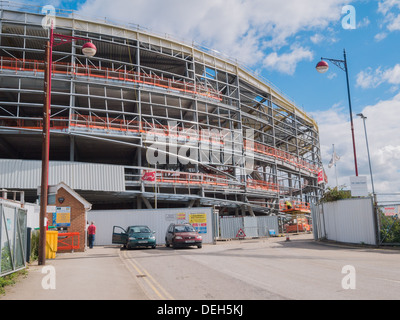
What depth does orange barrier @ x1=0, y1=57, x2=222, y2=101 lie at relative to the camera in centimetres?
3603

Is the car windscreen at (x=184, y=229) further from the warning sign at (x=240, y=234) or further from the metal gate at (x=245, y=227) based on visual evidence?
the warning sign at (x=240, y=234)

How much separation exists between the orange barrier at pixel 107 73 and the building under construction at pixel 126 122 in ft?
0.44

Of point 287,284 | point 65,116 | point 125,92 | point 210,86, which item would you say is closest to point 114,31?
point 125,92

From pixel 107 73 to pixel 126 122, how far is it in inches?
210

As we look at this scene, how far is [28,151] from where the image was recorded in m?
41.6

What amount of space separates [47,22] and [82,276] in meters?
31.0

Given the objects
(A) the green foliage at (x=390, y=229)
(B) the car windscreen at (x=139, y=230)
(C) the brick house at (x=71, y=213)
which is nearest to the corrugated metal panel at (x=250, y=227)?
(B) the car windscreen at (x=139, y=230)

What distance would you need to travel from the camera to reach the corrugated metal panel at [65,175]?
3055cm

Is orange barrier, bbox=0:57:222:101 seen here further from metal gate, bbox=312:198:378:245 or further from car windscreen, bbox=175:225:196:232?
metal gate, bbox=312:198:378:245

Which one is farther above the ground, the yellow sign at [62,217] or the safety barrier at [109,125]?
the safety barrier at [109,125]

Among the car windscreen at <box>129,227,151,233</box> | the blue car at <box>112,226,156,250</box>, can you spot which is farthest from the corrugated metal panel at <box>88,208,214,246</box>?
the blue car at <box>112,226,156,250</box>

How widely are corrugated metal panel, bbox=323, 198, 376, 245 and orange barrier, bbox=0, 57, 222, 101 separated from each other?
24.1 metres

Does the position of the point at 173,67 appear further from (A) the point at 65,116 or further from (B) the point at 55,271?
(B) the point at 55,271

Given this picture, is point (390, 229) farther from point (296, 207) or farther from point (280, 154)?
point (280, 154)
